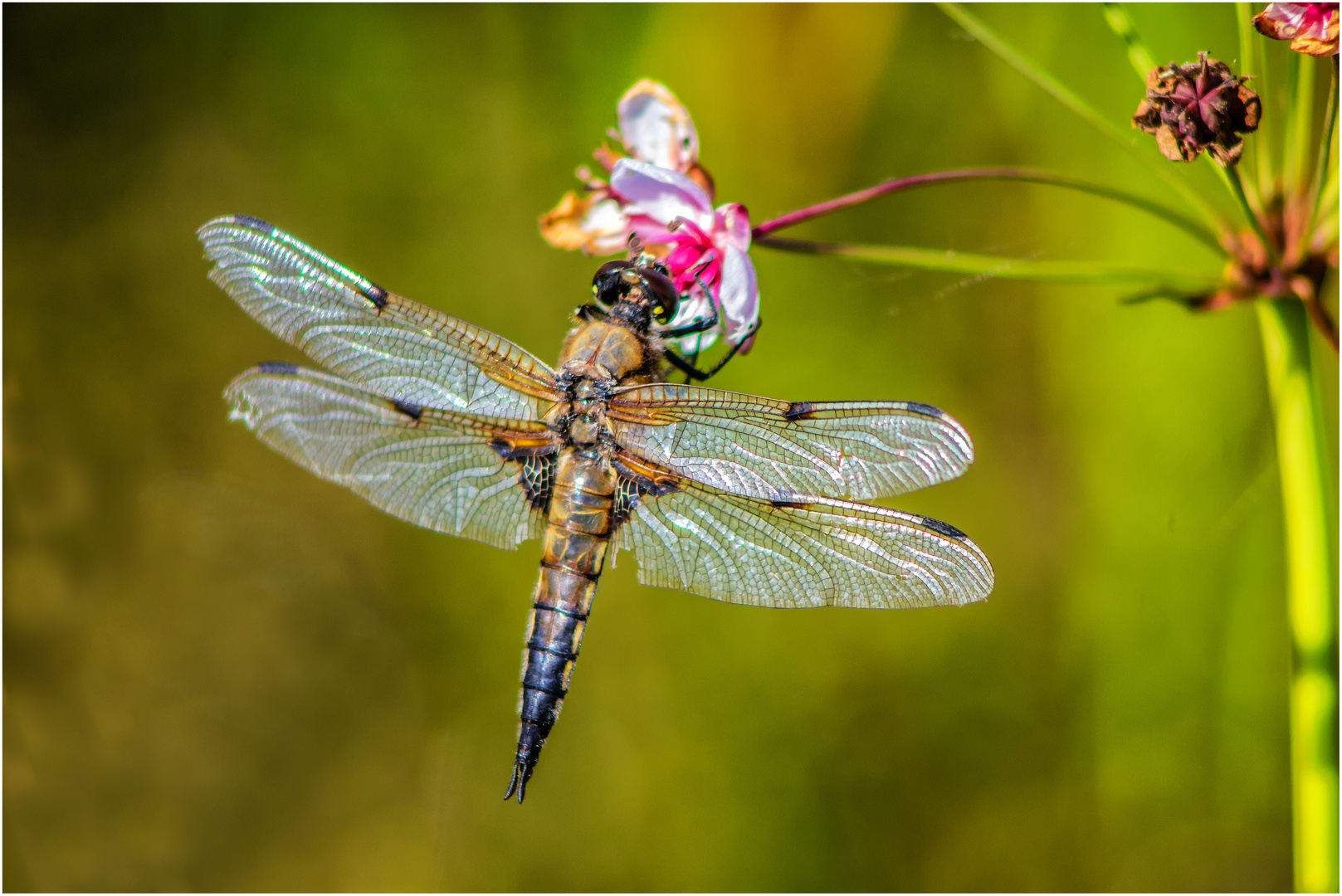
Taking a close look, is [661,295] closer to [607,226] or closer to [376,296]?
[607,226]

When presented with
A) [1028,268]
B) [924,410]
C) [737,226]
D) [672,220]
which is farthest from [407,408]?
[1028,268]

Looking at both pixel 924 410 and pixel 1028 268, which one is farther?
pixel 924 410

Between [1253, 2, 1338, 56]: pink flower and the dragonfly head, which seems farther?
the dragonfly head

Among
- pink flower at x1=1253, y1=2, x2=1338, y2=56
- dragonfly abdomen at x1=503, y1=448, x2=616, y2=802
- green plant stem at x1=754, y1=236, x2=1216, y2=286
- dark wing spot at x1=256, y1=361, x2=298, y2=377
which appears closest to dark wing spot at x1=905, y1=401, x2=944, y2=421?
green plant stem at x1=754, y1=236, x2=1216, y2=286

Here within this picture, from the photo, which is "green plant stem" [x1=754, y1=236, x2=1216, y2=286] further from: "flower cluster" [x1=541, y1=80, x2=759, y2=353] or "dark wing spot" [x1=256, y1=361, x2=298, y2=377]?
"dark wing spot" [x1=256, y1=361, x2=298, y2=377]

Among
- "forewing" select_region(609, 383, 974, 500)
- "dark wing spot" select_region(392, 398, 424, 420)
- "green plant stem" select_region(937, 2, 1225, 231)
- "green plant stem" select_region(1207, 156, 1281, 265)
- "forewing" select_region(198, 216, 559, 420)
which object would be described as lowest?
"forewing" select_region(609, 383, 974, 500)

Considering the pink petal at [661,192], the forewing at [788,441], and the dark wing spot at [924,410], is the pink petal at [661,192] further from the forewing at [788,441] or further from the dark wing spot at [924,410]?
the dark wing spot at [924,410]

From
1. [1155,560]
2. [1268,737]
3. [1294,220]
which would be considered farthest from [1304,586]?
[1268,737]

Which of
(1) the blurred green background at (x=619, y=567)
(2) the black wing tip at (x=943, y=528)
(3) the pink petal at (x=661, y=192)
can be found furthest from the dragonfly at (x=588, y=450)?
(1) the blurred green background at (x=619, y=567)
